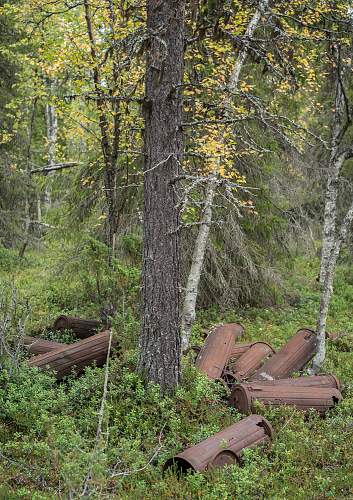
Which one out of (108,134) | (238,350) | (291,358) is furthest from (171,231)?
(108,134)

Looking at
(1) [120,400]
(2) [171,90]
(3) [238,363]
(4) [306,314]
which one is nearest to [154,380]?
(1) [120,400]

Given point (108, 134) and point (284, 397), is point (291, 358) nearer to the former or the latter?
point (284, 397)

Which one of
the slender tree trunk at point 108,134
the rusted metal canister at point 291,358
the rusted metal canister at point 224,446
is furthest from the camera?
the slender tree trunk at point 108,134

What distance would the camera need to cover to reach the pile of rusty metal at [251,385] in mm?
6086

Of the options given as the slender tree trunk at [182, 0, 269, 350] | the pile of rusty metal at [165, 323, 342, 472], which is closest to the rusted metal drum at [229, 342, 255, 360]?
the pile of rusty metal at [165, 323, 342, 472]

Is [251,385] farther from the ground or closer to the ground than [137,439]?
farther from the ground

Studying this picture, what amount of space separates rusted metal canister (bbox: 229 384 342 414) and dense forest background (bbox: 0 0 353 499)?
0.19 meters

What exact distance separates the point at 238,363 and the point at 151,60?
17.0 feet

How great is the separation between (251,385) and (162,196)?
9.92 ft

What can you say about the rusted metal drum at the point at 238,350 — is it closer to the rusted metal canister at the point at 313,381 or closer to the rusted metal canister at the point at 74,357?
the rusted metal canister at the point at 313,381

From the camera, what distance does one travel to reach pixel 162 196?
7172 mm

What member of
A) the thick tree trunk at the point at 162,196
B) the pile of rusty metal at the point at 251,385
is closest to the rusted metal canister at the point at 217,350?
the pile of rusty metal at the point at 251,385

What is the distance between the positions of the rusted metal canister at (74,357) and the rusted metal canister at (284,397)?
7.29 ft

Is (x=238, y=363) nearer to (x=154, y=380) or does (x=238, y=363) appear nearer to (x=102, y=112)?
(x=154, y=380)
